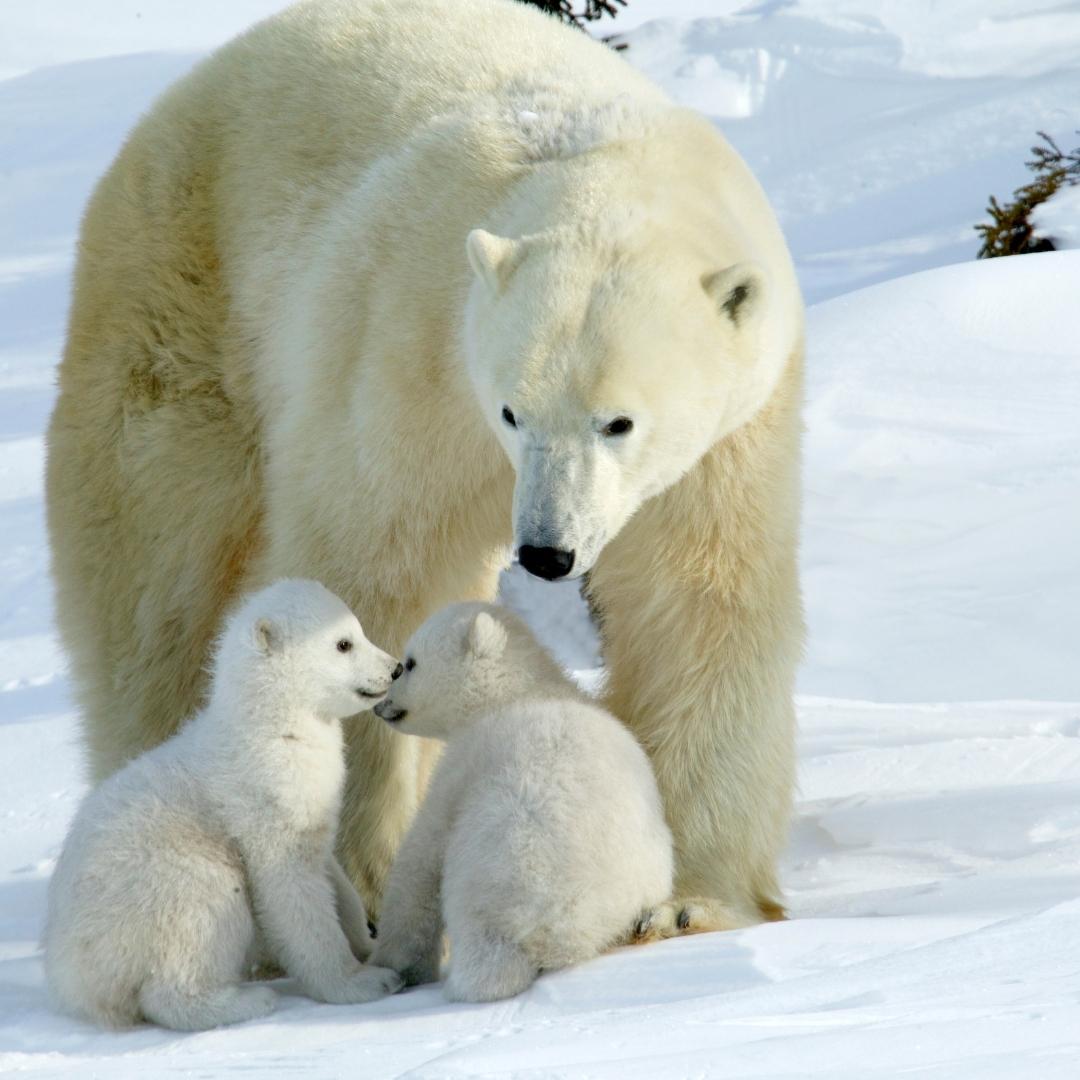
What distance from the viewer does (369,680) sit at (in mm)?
3588

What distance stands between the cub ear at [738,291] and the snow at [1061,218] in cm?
696

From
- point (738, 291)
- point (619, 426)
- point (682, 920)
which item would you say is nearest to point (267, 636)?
point (619, 426)

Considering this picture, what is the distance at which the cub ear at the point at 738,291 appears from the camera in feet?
11.5

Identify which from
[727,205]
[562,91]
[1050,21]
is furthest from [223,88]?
[1050,21]

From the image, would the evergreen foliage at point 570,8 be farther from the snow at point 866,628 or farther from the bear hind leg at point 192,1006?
the bear hind leg at point 192,1006

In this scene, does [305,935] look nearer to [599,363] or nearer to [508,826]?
[508,826]

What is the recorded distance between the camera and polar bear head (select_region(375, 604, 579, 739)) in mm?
3770

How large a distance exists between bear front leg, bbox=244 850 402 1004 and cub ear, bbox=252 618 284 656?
394mm

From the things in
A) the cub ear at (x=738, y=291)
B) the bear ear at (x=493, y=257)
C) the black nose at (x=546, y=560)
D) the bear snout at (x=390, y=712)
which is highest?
the bear ear at (x=493, y=257)

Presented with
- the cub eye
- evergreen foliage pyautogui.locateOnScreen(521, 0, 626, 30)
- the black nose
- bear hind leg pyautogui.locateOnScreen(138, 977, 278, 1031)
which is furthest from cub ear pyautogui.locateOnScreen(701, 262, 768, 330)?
evergreen foliage pyautogui.locateOnScreen(521, 0, 626, 30)

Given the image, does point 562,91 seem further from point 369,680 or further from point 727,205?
point 369,680

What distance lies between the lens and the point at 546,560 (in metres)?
3.34

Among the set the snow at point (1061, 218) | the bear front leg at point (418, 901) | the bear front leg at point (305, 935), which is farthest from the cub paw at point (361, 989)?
the snow at point (1061, 218)

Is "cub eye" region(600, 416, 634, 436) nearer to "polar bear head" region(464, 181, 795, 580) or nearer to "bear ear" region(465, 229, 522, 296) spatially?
"polar bear head" region(464, 181, 795, 580)
